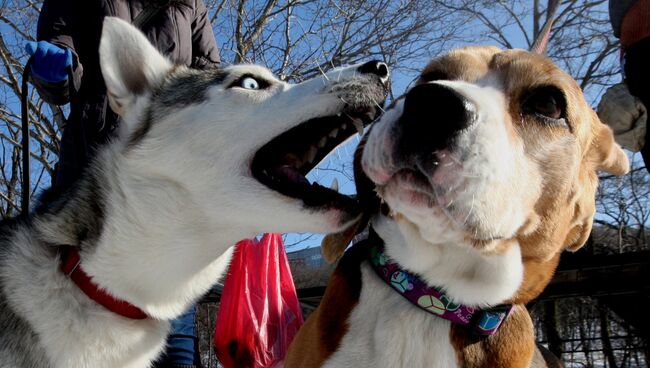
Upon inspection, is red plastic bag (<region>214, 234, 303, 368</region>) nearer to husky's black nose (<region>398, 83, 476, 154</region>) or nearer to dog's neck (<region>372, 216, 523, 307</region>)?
dog's neck (<region>372, 216, 523, 307</region>)

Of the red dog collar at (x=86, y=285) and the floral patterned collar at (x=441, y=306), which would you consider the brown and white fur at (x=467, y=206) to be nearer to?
the floral patterned collar at (x=441, y=306)

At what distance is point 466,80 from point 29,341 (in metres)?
1.98

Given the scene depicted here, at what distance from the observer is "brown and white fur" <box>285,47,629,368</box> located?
1.62m

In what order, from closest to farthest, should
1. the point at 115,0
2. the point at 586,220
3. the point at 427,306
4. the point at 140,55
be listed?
the point at 427,306
the point at 586,220
the point at 140,55
the point at 115,0

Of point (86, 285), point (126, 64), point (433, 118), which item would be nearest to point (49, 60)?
point (126, 64)

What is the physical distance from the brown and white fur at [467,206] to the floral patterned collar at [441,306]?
0.03 m

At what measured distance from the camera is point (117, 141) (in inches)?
97.7

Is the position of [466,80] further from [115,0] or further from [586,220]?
[115,0]

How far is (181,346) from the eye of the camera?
3227 millimetres

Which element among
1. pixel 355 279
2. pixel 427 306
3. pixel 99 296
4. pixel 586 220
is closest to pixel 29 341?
pixel 99 296

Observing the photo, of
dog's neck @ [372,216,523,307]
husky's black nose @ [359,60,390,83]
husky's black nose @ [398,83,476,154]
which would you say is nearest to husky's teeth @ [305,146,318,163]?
husky's black nose @ [359,60,390,83]

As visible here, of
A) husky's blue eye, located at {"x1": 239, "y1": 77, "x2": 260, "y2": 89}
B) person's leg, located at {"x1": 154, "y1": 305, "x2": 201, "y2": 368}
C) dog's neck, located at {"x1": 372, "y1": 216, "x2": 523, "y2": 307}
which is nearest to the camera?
dog's neck, located at {"x1": 372, "y1": 216, "x2": 523, "y2": 307}

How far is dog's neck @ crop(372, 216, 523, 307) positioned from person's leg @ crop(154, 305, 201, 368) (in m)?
1.63

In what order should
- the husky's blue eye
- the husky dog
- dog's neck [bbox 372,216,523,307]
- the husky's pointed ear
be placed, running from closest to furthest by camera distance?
dog's neck [bbox 372,216,523,307], the husky dog, the husky's pointed ear, the husky's blue eye
